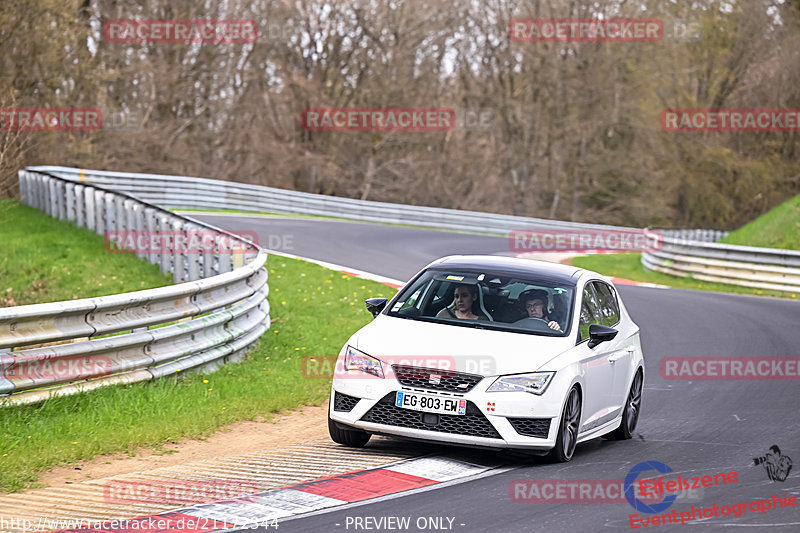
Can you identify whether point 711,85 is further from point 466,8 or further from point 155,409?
point 155,409

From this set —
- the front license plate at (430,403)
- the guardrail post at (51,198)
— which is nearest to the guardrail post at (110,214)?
the guardrail post at (51,198)

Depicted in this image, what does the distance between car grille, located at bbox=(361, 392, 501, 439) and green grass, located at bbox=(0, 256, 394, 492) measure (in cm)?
184

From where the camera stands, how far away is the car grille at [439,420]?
7574mm

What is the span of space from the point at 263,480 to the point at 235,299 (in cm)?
507

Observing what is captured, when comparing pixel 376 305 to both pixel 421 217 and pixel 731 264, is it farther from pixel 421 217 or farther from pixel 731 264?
pixel 421 217

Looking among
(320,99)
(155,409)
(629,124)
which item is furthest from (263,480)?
(629,124)

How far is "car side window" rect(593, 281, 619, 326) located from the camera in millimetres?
9505

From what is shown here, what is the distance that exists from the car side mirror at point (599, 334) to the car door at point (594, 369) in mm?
57

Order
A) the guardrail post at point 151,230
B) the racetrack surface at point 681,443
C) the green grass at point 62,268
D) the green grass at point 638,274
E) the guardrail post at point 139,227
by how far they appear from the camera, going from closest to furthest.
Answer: the racetrack surface at point 681,443 → the green grass at point 62,268 → the guardrail post at point 151,230 → the guardrail post at point 139,227 → the green grass at point 638,274

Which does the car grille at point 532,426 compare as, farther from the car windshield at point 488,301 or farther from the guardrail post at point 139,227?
the guardrail post at point 139,227

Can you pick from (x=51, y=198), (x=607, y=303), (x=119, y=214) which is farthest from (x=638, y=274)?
(x=607, y=303)

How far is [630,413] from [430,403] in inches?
111

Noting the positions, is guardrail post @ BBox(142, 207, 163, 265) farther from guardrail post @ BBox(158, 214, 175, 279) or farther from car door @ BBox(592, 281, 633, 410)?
car door @ BBox(592, 281, 633, 410)

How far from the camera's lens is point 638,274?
90.7ft
